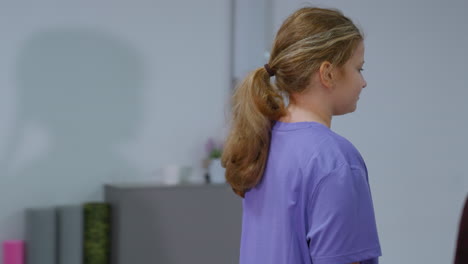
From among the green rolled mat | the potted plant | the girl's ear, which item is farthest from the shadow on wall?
the girl's ear

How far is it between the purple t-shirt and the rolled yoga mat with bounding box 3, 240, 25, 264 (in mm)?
1849

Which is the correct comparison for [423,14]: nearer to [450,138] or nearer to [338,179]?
[450,138]

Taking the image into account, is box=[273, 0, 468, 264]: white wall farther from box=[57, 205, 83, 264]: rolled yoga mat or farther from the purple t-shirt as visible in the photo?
the purple t-shirt

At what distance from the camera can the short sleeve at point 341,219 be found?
3.90 ft

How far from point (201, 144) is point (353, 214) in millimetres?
2336

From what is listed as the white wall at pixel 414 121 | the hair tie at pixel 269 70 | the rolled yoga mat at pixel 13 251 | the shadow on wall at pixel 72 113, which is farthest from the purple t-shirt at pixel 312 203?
the white wall at pixel 414 121

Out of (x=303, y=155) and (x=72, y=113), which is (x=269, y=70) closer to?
(x=303, y=155)

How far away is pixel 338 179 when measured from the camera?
1.20m

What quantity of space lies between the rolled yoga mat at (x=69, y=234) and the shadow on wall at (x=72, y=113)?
20cm

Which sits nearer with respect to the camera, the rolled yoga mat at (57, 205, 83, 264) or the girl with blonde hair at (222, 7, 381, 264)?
the girl with blonde hair at (222, 7, 381, 264)

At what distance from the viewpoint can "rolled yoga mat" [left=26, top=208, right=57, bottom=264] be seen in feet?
9.29

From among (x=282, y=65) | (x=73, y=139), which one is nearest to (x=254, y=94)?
(x=282, y=65)

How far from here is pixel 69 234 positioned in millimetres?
2900

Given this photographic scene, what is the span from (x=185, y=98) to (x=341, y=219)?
2.33m
